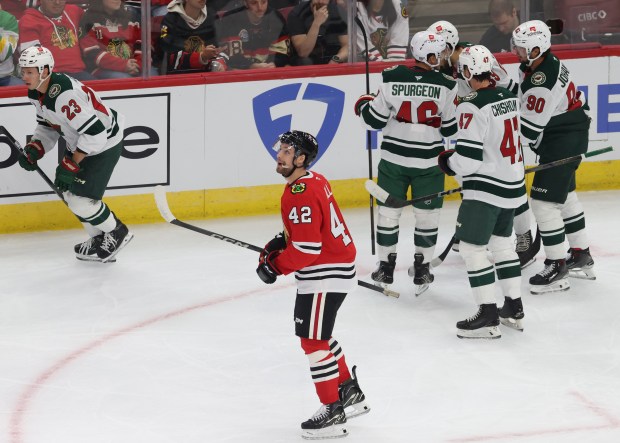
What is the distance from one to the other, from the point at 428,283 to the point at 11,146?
7.91ft

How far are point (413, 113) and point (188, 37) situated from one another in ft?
6.06

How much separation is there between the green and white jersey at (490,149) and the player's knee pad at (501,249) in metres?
0.16

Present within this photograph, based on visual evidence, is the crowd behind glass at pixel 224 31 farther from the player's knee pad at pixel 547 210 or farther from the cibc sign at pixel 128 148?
the player's knee pad at pixel 547 210

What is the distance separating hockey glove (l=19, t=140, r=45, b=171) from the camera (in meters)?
5.79

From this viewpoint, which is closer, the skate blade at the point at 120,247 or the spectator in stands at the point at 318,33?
the skate blade at the point at 120,247

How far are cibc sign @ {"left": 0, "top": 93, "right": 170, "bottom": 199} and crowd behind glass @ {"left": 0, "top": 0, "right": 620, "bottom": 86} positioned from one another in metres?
0.17

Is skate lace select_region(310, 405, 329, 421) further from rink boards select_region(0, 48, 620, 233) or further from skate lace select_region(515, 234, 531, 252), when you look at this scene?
rink boards select_region(0, 48, 620, 233)

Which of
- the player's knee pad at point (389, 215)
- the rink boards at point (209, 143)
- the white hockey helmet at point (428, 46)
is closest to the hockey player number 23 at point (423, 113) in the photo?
the white hockey helmet at point (428, 46)

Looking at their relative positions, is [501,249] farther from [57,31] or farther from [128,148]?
[57,31]

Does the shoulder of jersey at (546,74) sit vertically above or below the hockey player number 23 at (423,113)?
above

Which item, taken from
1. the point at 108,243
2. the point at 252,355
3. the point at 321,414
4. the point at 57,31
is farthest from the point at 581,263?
the point at 57,31

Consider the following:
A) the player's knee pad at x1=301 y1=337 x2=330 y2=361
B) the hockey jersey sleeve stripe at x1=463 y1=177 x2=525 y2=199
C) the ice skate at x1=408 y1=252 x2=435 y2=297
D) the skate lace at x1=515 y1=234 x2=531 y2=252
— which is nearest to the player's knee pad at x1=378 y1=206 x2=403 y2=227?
the ice skate at x1=408 y1=252 x2=435 y2=297

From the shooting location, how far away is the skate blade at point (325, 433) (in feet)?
12.5

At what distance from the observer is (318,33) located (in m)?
6.70
